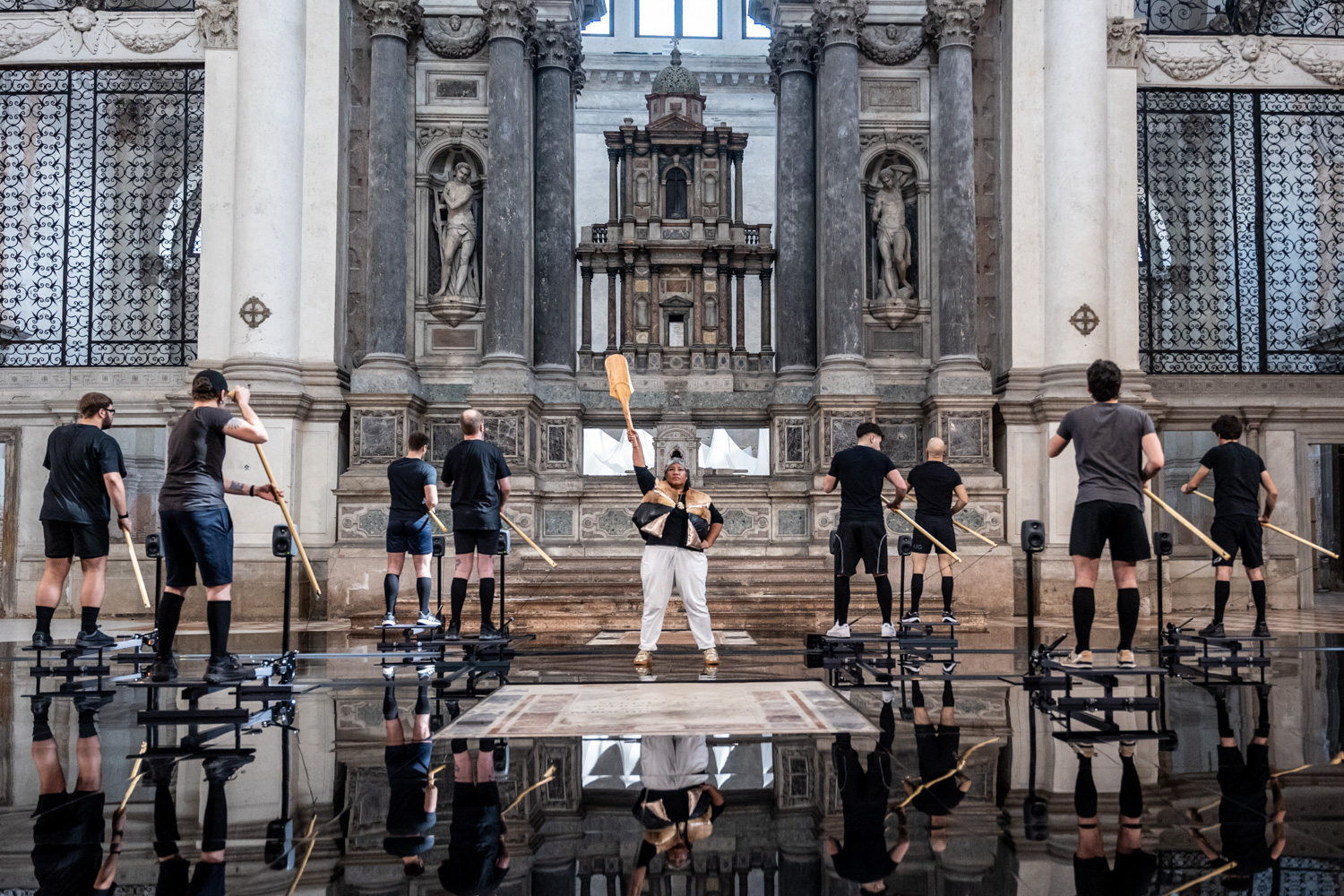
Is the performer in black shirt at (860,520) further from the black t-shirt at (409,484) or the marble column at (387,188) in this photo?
the marble column at (387,188)

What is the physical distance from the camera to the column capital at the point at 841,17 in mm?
16703

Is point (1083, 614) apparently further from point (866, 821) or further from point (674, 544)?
point (866, 821)

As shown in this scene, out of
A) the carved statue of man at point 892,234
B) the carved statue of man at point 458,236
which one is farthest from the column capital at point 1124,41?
the carved statue of man at point 458,236

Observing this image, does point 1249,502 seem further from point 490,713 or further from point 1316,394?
point 1316,394

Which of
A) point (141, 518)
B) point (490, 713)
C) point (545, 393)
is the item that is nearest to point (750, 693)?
point (490, 713)

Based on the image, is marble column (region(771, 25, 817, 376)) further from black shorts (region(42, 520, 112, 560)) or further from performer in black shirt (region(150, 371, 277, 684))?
performer in black shirt (region(150, 371, 277, 684))

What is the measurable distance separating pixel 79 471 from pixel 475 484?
2910 millimetres

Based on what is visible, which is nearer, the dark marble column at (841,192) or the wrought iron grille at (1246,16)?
the dark marble column at (841,192)

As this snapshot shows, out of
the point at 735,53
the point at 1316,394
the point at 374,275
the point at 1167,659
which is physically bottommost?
the point at 1167,659

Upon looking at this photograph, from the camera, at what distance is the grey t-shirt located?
267 inches

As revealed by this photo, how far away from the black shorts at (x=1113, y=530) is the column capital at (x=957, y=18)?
11790 mm

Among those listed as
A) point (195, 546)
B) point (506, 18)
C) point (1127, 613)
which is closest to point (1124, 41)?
point (506, 18)

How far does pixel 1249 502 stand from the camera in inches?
384

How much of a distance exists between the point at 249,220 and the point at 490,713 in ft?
35.9
